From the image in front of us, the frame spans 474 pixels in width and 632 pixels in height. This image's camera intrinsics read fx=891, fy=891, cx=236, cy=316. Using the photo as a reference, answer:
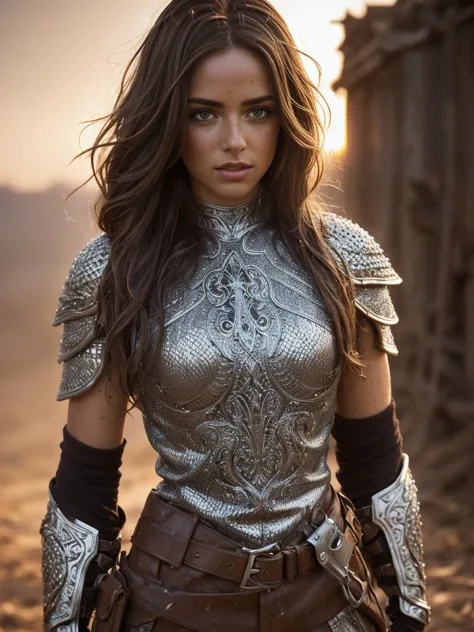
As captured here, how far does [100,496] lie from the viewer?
6.62 ft

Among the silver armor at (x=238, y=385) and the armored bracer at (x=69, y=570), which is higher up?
the silver armor at (x=238, y=385)

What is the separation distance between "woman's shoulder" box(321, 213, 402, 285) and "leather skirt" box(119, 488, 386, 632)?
0.56 metres

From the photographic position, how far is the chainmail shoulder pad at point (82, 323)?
1.95 m

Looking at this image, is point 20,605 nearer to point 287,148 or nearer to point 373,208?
point 287,148

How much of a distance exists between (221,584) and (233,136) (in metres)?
0.93

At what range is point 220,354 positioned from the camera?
184 cm

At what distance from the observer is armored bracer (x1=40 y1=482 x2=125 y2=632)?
1959mm

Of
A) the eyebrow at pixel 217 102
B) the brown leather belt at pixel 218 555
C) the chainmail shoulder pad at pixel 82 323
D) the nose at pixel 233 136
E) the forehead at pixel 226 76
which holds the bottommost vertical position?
the brown leather belt at pixel 218 555

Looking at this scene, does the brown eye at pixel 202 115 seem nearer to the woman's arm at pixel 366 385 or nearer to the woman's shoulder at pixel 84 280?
the woman's shoulder at pixel 84 280

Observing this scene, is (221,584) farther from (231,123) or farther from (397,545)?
(231,123)

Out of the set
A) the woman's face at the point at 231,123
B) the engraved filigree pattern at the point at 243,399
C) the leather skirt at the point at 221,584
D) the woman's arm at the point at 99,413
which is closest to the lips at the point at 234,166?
the woman's face at the point at 231,123

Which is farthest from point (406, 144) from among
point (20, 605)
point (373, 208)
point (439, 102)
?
point (20, 605)

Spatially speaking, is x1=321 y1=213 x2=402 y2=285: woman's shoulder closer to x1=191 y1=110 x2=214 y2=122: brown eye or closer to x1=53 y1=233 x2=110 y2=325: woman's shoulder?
x1=191 y1=110 x2=214 y2=122: brown eye

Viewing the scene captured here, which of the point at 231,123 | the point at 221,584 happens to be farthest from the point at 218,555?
the point at 231,123
